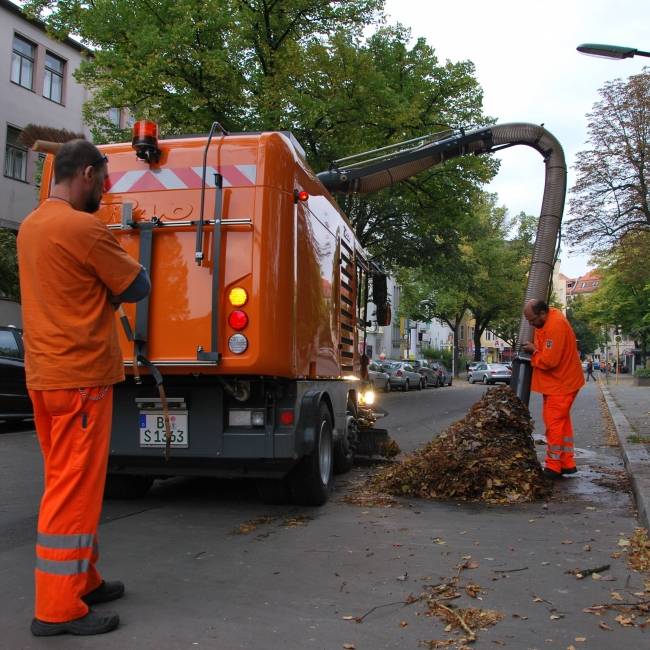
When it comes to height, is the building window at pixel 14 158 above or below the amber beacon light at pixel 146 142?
above

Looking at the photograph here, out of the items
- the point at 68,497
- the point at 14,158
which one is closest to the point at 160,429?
the point at 68,497

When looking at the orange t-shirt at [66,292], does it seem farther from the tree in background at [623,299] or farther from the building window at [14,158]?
the tree in background at [623,299]

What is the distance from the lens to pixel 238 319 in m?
4.87

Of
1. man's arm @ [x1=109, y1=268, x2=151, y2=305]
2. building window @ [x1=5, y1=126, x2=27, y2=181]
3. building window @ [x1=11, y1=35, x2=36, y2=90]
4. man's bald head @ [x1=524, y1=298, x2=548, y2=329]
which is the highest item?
building window @ [x1=11, y1=35, x2=36, y2=90]

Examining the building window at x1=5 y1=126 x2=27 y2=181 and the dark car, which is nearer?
the dark car

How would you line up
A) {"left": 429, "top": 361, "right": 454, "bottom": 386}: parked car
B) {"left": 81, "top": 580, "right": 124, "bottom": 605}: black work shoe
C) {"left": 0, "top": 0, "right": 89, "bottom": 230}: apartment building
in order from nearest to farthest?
1. {"left": 81, "top": 580, "right": 124, "bottom": 605}: black work shoe
2. {"left": 0, "top": 0, "right": 89, "bottom": 230}: apartment building
3. {"left": 429, "top": 361, "right": 454, "bottom": 386}: parked car

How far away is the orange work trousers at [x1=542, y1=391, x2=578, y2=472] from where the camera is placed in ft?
23.4

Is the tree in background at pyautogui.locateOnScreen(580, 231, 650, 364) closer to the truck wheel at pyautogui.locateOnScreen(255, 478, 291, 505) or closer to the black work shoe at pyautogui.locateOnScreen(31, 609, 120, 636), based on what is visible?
the truck wheel at pyautogui.locateOnScreen(255, 478, 291, 505)

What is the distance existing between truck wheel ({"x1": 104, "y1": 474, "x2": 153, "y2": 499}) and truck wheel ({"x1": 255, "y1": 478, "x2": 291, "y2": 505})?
101 cm

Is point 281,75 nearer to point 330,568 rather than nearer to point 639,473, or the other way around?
point 639,473

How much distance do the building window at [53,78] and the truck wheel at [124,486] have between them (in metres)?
23.4

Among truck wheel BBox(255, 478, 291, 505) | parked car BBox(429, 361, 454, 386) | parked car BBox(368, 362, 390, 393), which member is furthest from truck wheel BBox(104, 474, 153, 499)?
parked car BBox(429, 361, 454, 386)

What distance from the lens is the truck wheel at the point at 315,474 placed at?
5.62 m

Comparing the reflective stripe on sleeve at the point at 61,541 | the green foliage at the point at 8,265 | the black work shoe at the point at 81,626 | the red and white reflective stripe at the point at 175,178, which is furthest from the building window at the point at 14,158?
the black work shoe at the point at 81,626
